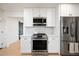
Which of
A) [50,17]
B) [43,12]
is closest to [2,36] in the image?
[43,12]

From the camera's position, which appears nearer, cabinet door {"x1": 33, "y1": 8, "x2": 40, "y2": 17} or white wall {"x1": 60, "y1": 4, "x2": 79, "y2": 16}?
white wall {"x1": 60, "y1": 4, "x2": 79, "y2": 16}

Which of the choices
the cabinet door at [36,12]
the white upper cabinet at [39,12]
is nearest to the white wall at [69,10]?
the white upper cabinet at [39,12]

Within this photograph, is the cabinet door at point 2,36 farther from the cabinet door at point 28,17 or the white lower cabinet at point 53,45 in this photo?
the white lower cabinet at point 53,45

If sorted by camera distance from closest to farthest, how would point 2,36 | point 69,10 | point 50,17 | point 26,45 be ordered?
point 69,10
point 26,45
point 50,17
point 2,36

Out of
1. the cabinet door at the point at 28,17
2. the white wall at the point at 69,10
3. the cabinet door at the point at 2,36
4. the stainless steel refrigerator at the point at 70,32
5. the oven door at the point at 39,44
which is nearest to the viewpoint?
the stainless steel refrigerator at the point at 70,32

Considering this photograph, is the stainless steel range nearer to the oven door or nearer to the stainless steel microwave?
the oven door

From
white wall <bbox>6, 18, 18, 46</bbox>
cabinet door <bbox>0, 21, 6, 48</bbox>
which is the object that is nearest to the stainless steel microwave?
cabinet door <bbox>0, 21, 6, 48</bbox>

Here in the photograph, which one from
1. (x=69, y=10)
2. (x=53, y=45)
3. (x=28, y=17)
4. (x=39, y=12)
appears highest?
(x=39, y=12)

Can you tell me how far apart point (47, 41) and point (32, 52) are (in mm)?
760

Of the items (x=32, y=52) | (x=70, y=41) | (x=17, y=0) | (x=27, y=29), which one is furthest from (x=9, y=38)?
(x=17, y=0)

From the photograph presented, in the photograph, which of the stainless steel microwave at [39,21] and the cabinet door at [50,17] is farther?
the cabinet door at [50,17]

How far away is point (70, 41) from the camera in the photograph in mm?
4793

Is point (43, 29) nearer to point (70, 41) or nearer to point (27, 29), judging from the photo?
point (27, 29)

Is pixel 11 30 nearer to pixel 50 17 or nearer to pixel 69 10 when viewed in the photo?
pixel 50 17
